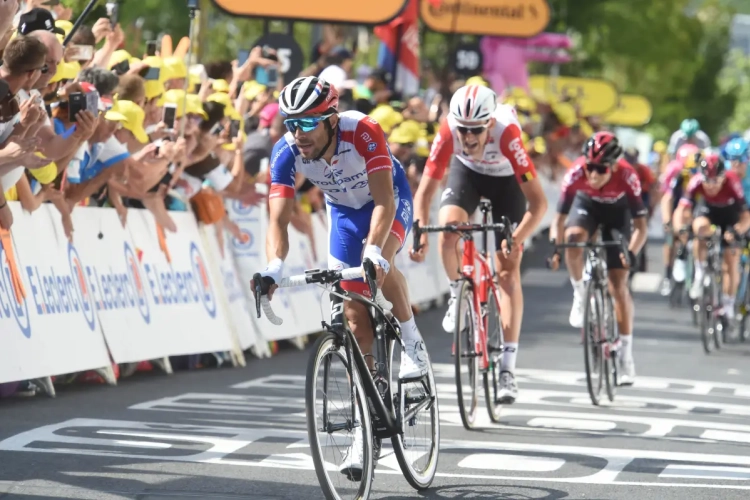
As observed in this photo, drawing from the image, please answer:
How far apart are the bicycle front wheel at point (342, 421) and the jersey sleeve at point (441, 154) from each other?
4.00m

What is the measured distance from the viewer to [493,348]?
35.6 ft

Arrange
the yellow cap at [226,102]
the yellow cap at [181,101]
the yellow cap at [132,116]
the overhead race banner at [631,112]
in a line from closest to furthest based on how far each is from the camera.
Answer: the yellow cap at [132,116] → the yellow cap at [181,101] → the yellow cap at [226,102] → the overhead race banner at [631,112]

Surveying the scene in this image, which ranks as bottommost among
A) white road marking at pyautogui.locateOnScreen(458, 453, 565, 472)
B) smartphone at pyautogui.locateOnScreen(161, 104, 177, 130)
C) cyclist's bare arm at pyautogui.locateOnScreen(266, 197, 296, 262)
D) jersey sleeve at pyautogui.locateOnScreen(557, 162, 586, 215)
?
white road marking at pyautogui.locateOnScreen(458, 453, 565, 472)

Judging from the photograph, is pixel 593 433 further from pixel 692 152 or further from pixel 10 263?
Answer: pixel 692 152

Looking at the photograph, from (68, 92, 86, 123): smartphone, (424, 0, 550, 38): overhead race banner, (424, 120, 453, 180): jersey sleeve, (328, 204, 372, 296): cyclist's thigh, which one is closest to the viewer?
(328, 204, 372, 296): cyclist's thigh

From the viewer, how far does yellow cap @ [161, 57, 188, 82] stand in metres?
13.2

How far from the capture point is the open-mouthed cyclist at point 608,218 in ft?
41.0

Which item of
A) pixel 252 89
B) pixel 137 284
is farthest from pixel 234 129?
pixel 137 284

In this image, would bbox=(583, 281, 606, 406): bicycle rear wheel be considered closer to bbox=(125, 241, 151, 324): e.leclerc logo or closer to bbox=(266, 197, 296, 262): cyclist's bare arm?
bbox=(125, 241, 151, 324): e.leclerc logo

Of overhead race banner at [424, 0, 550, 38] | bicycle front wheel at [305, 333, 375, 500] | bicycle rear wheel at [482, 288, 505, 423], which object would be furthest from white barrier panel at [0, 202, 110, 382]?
overhead race banner at [424, 0, 550, 38]

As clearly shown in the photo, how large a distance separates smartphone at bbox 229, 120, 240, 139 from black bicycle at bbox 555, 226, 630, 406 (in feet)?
10.5

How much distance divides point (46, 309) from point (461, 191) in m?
2.91

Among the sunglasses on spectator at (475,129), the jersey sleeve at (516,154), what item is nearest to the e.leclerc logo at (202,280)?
the jersey sleeve at (516,154)

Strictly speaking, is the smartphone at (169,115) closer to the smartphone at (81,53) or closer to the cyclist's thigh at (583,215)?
the smartphone at (81,53)
